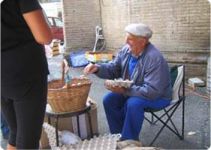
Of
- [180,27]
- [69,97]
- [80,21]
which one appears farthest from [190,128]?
[80,21]

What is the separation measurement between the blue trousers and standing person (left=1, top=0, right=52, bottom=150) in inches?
51.2

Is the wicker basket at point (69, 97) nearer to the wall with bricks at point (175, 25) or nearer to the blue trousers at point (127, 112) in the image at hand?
the blue trousers at point (127, 112)

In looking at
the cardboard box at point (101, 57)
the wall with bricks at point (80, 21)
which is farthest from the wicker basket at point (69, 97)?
the wall with bricks at point (80, 21)

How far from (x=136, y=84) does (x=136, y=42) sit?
0.41 m

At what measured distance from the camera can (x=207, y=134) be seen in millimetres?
4234

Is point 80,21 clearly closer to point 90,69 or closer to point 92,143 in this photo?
point 90,69

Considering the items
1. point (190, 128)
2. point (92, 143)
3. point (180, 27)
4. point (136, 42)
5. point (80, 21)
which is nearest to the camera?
point (92, 143)

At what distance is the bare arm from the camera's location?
7.13 feet

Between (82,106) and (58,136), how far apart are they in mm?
425

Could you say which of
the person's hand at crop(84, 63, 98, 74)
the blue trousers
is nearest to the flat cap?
the person's hand at crop(84, 63, 98, 74)

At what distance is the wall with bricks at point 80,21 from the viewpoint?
35.6 ft

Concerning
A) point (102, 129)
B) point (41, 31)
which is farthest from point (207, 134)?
point (41, 31)

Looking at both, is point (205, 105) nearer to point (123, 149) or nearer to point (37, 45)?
point (123, 149)

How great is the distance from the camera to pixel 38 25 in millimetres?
2191
